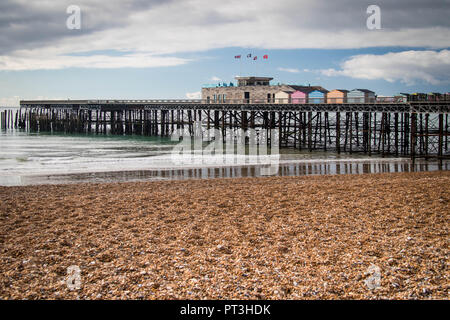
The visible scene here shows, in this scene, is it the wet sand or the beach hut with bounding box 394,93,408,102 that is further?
the beach hut with bounding box 394,93,408,102

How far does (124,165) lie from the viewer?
24594 millimetres

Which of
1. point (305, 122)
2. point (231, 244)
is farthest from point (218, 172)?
point (305, 122)

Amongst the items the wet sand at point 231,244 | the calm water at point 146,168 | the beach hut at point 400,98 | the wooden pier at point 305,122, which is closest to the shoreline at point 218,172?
the calm water at point 146,168

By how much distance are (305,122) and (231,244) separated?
32.8m

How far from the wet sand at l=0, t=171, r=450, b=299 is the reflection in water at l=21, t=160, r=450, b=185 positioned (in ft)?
16.0

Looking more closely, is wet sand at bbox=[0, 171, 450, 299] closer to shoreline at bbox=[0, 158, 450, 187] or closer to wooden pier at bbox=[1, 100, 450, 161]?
shoreline at bbox=[0, 158, 450, 187]

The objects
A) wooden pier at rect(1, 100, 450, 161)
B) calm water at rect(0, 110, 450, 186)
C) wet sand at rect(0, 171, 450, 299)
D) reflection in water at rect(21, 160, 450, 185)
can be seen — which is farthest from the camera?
wooden pier at rect(1, 100, 450, 161)

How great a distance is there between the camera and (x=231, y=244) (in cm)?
823

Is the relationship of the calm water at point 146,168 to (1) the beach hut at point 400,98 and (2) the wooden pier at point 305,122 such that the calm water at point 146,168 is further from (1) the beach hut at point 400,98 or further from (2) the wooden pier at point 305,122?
(1) the beach hut at point 400,98

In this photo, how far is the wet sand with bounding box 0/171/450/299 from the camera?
6.24 metres

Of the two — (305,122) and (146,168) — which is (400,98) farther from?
(146,168)

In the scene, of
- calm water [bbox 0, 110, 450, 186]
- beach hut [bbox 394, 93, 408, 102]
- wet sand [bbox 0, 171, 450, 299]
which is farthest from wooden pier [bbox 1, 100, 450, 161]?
wet sand [bbox 0, 171, 450, 299]

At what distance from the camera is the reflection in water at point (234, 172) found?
18.9 metres
